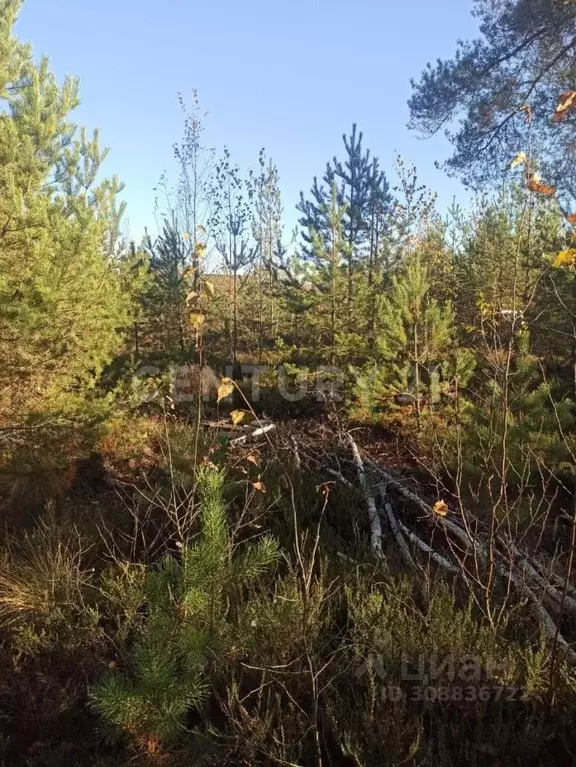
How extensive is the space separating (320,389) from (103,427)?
402cm

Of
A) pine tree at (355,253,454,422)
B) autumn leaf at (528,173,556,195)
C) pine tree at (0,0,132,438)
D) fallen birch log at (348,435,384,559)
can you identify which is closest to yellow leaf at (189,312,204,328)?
autumn leaf at (528,173,556,195)

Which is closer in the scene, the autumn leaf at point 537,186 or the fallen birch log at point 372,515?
the autumn leaf at point 537,186

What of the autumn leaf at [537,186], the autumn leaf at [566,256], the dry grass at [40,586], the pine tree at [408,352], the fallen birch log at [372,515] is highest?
the autumn leaf at [537,186]

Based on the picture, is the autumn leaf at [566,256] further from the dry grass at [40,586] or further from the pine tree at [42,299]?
the pine tree at [42,299]

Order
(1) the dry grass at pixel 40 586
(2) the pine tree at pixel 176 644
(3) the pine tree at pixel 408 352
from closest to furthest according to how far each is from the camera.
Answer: (2) the pine tree at pixel 176 644
(1) the dry grass at pixel 40 586
(3) the pine tree at pixel 408 352

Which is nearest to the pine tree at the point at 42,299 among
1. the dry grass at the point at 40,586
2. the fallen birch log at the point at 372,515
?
the dry grass at the point at 40,586

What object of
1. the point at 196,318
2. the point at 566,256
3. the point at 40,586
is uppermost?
the point at 566,256

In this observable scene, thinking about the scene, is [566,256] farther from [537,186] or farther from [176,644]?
[176,644]

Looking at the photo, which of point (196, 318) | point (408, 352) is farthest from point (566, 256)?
point (408, 352)

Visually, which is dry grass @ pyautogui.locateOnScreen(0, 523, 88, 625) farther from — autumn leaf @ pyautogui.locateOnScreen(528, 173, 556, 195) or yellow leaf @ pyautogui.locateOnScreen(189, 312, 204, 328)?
autumn leaf @ pyautogui.locateOnScreen(528, 173, 556, 195)

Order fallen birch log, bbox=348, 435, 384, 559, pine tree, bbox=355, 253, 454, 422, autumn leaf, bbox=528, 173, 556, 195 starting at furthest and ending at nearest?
1. pine tree, bbox=355, 253, 454, 422
2. fallen birch log, bbox=348, 435, 384, 559
3. autumn leaf, bbox=528, 173, 556, 195

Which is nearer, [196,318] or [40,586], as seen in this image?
[196,318]

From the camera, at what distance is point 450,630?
2.57 meters

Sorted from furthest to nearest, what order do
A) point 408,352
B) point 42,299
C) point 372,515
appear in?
point 408,352 < point 42,299 < point 372,515
